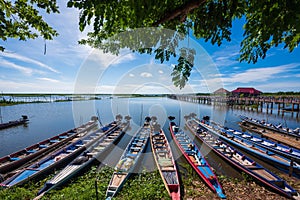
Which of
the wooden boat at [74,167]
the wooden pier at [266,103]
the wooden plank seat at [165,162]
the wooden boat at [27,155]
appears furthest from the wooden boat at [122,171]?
the wooden pier at [266,103]

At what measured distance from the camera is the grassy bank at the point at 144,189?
20.8 feet

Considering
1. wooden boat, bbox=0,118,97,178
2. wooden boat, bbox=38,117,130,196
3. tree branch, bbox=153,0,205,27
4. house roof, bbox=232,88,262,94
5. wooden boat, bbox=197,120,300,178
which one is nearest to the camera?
tree branch, bbox=153,0,205,27

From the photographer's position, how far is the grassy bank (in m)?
6.33

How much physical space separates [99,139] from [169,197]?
36.1ft

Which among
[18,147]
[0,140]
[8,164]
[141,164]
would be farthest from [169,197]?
[0,140]

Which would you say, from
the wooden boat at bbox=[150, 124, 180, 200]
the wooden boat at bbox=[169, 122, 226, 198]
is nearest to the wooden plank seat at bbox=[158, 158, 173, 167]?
the wooden boat at bbox=[150, 124, 180, 200]

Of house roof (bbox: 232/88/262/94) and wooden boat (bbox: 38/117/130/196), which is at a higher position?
house roof (bbox: 232/88/262/94)

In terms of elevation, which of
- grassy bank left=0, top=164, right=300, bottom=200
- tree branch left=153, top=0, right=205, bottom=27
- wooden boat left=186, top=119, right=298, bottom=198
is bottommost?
grassy bank left=0, top=164, right=300, bottom=200

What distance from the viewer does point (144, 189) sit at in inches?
280

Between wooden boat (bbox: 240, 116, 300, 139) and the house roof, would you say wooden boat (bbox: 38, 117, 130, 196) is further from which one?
the house roof

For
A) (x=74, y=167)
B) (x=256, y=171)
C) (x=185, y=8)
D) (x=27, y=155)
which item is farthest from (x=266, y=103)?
(x=27, y=155)

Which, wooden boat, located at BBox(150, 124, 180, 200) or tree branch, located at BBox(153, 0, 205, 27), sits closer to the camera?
tree branch, located at BBox(153, 0, 205, 27)

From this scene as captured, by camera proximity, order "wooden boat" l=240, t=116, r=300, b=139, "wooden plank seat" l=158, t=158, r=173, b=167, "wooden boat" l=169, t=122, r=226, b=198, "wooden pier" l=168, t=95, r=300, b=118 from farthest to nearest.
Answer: "wooden pier" l=168, t=95, r=300, b=118, "wooden boat" l=240, t=116, r=300, b=139, "wooden plank seat" l=158, t=158, r=173, b=167, "wooden boat" l=169, t=122, r=226, b=198

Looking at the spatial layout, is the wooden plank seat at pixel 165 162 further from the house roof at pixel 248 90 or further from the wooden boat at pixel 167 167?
the house roof at pixel 248 90
